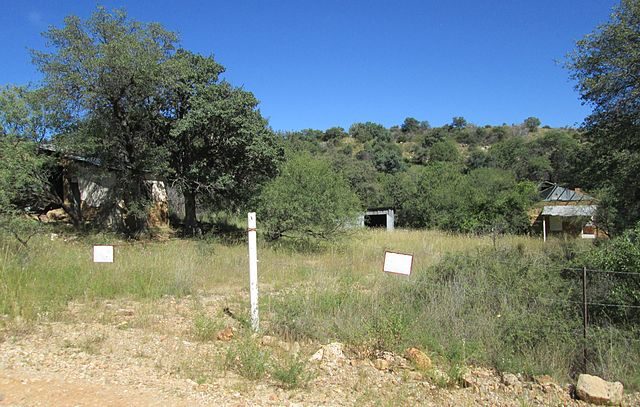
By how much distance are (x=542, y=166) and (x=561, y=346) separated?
2332 inches

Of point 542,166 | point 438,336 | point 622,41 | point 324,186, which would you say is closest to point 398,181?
point 542,166

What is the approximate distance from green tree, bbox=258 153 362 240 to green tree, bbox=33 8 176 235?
4.84 meters

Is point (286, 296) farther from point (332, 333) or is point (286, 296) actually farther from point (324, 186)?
point (324, 186)

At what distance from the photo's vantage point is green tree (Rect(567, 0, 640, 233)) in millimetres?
10961

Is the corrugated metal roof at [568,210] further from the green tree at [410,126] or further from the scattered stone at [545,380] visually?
the green tree at [410,126]

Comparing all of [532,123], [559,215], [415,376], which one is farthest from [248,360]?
[532,123]

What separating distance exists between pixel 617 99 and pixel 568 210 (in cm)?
1913

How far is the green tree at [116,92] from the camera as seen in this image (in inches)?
617

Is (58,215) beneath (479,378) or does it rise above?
above

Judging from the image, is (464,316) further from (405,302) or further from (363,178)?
(363,178)

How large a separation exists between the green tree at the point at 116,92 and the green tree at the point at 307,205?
4838mm

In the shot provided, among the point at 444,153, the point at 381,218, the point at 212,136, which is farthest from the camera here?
the point at 444,153

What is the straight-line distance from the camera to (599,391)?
183 inches

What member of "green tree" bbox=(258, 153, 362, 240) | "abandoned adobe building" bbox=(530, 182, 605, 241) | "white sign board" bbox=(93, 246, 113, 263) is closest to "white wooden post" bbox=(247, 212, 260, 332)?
"white sign board" bbox=(93, 246, 113, 263)
